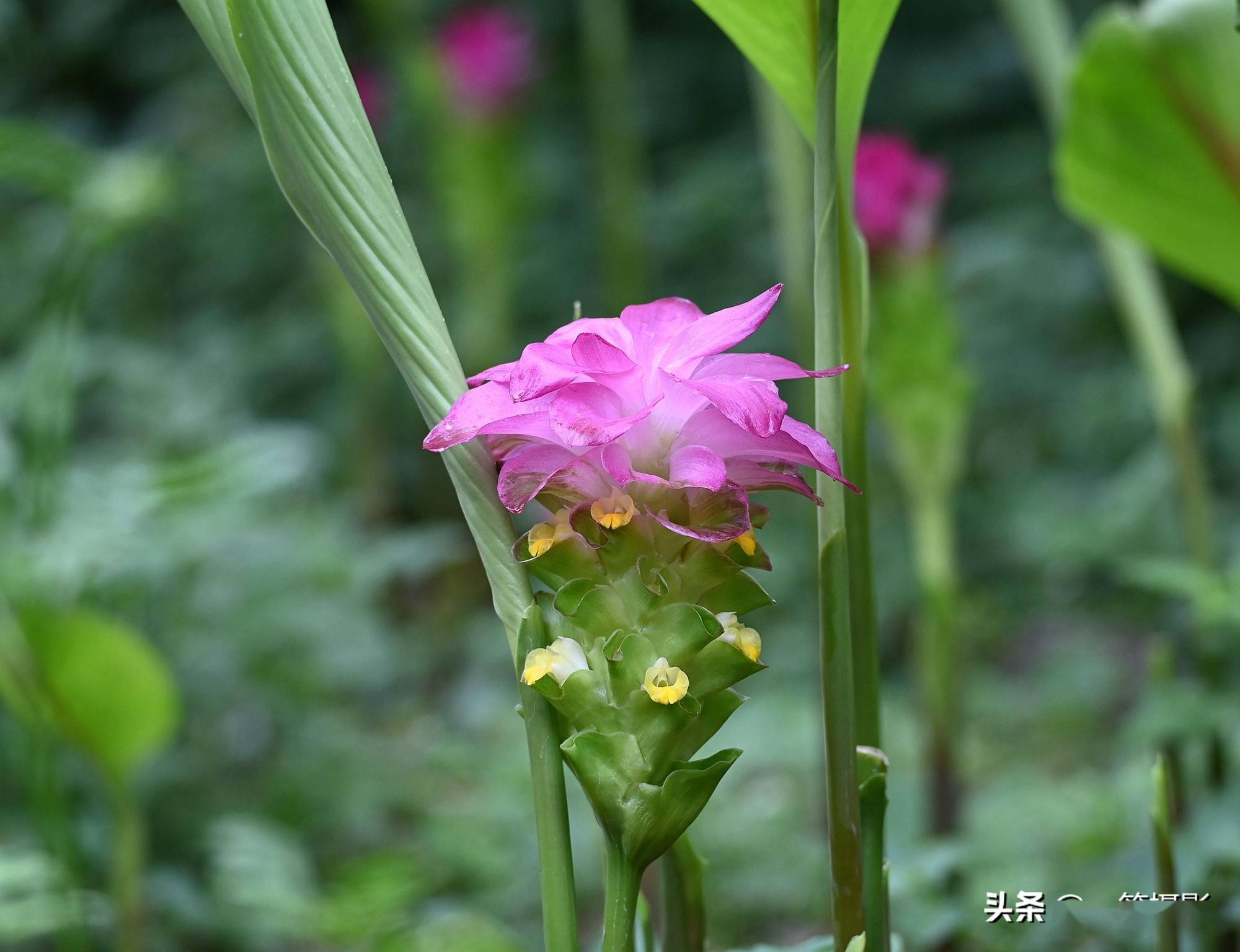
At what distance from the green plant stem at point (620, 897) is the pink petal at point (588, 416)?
92mm

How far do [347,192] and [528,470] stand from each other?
0.25 feet

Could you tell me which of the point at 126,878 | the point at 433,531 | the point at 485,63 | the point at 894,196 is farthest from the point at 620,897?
the point at 485,63

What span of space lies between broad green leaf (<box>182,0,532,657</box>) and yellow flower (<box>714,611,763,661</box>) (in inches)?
1.8

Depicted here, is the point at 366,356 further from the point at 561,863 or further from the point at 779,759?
the point at 561,863

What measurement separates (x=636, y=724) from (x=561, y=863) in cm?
4

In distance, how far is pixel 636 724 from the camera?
0.24 metres

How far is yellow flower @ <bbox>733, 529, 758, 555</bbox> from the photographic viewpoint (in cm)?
24

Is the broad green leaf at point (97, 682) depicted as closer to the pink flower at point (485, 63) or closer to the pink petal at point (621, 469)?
the pink petal at point (621, 469)

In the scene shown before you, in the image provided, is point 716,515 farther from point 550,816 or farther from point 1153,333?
point 1153,333

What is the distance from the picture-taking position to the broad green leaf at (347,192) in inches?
9.4

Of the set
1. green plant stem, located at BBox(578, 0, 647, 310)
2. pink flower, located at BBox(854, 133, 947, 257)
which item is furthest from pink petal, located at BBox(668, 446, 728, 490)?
green plant stem, located at BBox(578, 0, 647, 310)

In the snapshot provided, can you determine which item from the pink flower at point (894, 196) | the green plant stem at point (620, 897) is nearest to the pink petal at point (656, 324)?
the green plant stem at point (620, 897)

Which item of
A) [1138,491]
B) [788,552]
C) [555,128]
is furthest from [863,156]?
[555,128]

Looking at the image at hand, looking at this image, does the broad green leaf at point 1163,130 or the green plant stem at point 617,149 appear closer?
the broad green leaf at point 1163,130
